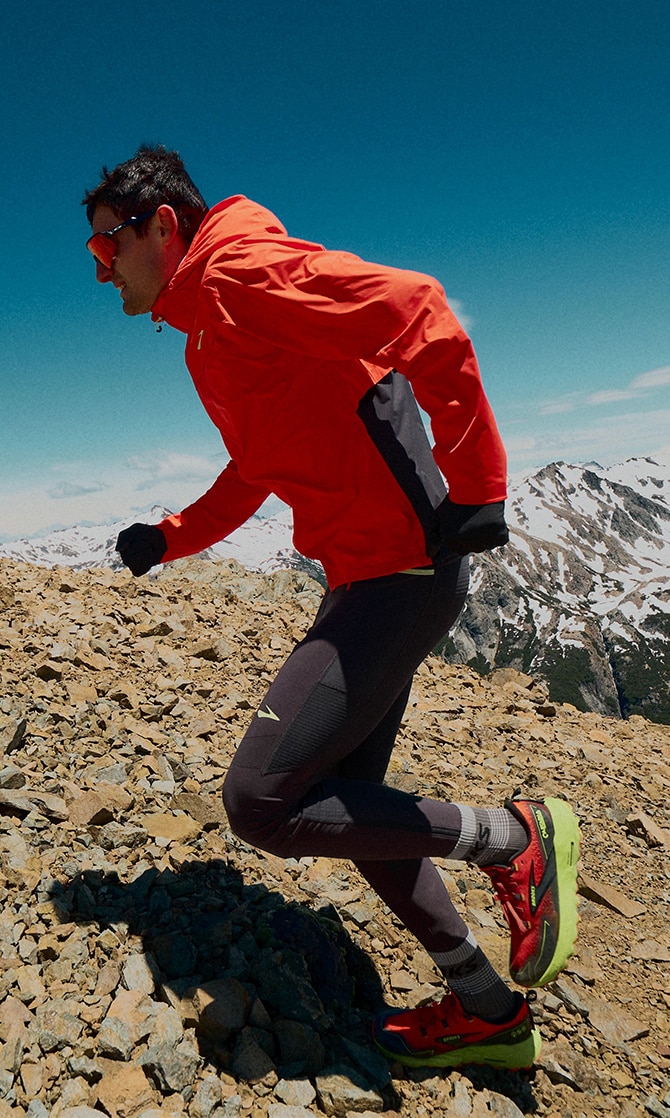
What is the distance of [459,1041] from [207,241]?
159 inches

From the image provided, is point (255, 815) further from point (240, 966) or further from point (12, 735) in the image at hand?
point (12, 735)

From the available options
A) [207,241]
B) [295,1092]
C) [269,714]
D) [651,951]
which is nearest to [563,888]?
[295,1092]

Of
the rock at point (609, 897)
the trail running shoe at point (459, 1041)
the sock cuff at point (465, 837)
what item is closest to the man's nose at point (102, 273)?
the sock cuff at point (465, 837)

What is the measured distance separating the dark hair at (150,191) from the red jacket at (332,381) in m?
0.24

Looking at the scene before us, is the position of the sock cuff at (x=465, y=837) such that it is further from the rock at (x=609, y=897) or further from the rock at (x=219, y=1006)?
the rock at (x=609, y=897)

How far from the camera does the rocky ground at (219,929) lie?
127 inches

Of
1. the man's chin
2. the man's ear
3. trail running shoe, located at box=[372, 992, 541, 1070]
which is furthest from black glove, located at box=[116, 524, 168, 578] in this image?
trail running shoe, located at box=[372, 992, 541, 1070]

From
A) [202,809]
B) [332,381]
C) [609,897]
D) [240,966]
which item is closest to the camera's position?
[332,381]

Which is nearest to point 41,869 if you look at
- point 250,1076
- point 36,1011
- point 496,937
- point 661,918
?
point 36,1011

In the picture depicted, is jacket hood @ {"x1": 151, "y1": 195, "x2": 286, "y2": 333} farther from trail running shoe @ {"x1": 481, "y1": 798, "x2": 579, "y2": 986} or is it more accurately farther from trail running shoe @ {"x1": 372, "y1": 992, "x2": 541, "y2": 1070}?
trail running shoe @ {"x1": 372, "y1": 992, "x2": 541, "y2": 1070}

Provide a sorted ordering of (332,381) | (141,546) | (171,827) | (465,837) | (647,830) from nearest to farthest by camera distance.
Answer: (332,381), (465,837), (141,546), (171,827), (647,830)

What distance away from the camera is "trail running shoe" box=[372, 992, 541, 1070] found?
3.54 metres

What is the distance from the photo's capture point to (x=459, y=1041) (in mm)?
3557

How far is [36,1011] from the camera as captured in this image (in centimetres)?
334
